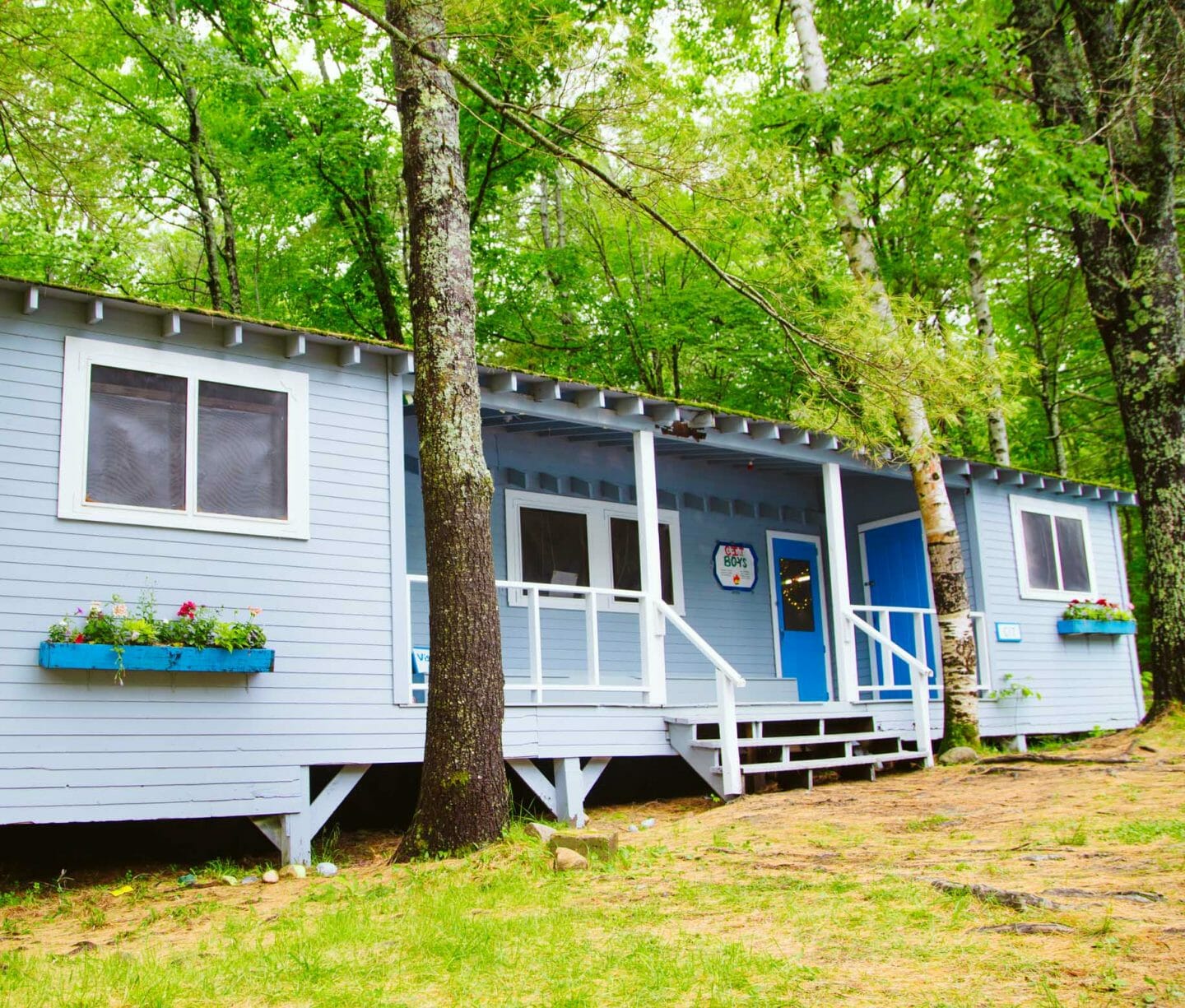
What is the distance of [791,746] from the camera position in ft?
33.2

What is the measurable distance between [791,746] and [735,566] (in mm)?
3014

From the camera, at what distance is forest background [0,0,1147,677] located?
8.27 m

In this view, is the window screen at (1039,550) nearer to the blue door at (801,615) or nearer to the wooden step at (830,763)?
the blue door at (801,615)

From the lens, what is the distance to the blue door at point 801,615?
13.1 meters

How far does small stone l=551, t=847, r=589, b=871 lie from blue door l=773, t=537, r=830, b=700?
24.0ft

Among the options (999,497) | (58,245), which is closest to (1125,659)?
(999,497)

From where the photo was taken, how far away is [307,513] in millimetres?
8062

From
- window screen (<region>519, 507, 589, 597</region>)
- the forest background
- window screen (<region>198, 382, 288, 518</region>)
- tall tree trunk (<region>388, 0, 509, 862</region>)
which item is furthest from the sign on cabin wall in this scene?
tall tree trunk (<region>388, 0, 509, 862</region>)

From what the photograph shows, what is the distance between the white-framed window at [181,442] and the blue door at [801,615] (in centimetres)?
667

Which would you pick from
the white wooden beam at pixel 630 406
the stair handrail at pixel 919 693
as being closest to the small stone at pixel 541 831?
the white wooden beam at pixel 630 406

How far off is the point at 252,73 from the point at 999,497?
1057 centimetres

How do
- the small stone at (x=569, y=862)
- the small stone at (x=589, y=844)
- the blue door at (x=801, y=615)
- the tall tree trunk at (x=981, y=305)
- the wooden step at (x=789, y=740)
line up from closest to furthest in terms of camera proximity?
the small stone at (x=569, y=862) < the small stone at (x=589, y=844) < the wooden step at (x=789, y=740) < the blue door at (x=801, y=615) < the tall tree trunk at (x=981, y=305)

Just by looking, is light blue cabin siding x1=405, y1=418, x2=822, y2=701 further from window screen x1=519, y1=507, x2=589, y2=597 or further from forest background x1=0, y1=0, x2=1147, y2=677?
forest background x1=0, y1=0, x2=1147, y2=677

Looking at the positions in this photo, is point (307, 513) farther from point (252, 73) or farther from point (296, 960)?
point (252, 73)
